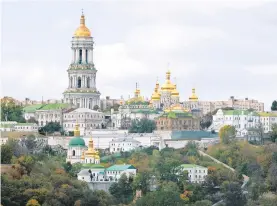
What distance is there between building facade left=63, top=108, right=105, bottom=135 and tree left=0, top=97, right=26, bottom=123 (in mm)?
2445

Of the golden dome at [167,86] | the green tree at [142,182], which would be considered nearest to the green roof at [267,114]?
the golden dome at [167,86]

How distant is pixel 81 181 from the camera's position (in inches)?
2886

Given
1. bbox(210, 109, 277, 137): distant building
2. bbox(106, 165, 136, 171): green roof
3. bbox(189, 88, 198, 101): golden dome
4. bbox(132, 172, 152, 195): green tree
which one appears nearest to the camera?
bbox(132, 172, 152, 195): green tree

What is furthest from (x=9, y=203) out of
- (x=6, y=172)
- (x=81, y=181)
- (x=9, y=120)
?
(x=9, y=120)

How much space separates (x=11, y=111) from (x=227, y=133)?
1273cm

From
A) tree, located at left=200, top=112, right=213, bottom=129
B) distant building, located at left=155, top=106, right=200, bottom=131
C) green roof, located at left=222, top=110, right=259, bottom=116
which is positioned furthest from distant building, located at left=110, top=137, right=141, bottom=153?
green roof, located at left=222, top=110, right=259, bottom=116

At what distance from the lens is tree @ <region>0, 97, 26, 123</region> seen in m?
95.1

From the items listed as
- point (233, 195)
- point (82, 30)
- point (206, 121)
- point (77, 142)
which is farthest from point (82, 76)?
point (233, 195)

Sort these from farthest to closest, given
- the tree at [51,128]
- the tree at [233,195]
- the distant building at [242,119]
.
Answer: the distant building at [242,119] → the tree at [51,128] → the tree at [233,195]

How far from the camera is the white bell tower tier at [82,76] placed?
322 feet

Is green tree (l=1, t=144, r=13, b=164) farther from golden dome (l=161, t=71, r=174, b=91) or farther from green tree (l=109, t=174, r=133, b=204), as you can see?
golden dome (l=161, t=71, r=174, b=91)

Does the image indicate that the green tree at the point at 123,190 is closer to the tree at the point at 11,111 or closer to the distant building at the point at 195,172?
the distant building at the point at 195,172

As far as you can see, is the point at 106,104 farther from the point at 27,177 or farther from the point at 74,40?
the point at 27,177

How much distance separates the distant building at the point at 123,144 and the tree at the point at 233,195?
12659 mm
